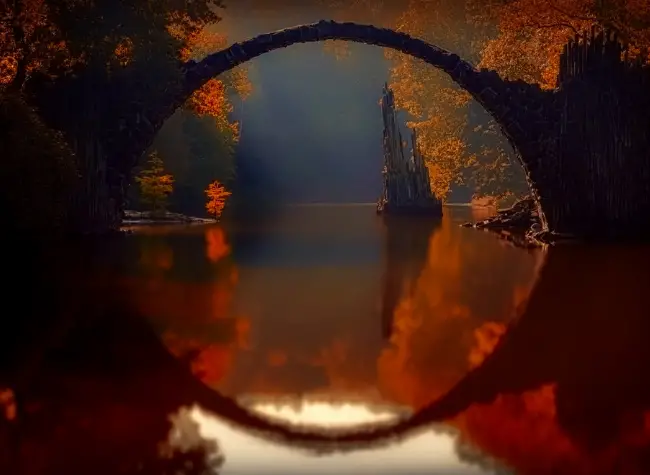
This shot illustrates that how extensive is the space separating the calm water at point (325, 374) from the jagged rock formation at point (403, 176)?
18428 mm

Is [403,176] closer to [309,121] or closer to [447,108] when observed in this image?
[447,108]

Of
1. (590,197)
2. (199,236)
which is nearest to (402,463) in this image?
(590,197)

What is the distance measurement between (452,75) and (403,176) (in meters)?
11.6

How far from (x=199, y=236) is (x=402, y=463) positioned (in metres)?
13.6

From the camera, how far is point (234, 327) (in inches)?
217

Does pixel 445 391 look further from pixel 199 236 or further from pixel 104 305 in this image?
pixel 199 236

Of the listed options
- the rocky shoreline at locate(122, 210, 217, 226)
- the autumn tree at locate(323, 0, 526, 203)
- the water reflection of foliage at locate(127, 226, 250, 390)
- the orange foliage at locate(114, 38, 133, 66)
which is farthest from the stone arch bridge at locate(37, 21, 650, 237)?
the autumn tree at locate(323, 0, 526, 203)

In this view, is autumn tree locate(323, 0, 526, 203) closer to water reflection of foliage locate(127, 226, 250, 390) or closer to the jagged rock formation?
the jagged rock formation

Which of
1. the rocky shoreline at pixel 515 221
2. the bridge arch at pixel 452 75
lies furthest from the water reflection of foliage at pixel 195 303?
the rocky shoreline at pixel 515 221

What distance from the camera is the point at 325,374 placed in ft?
13.4

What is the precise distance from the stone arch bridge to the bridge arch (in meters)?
0.02

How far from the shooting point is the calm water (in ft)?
9.45

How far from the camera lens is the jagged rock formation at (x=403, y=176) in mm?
26875

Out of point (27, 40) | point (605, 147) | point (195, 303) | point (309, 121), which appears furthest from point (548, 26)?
point (309, 121)
